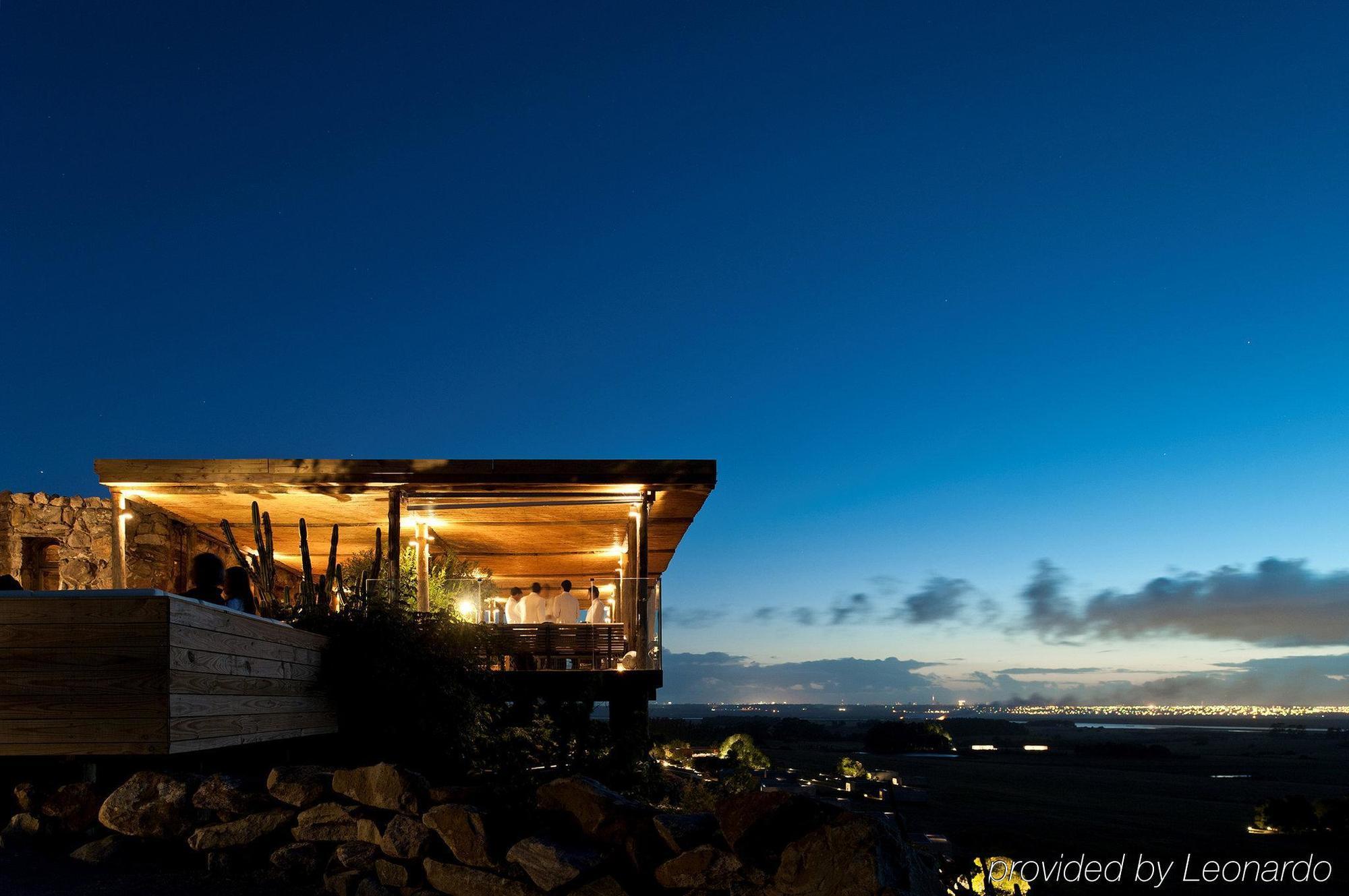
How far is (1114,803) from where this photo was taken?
27719 millimetres

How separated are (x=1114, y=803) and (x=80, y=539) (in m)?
27.1

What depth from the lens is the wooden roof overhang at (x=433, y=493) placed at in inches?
458

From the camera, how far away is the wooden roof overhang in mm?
11633

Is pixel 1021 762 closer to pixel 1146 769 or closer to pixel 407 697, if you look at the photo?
pixel 1146 769

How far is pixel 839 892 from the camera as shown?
4051mm

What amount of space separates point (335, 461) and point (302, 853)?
678 cm

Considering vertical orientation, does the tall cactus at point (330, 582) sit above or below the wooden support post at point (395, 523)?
below

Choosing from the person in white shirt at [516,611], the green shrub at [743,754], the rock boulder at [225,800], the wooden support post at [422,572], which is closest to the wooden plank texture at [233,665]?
the rock boulder at [225,800]

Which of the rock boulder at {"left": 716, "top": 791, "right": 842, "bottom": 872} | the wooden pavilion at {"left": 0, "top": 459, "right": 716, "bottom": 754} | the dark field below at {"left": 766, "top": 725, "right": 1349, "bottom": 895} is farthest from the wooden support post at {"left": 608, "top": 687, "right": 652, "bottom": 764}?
the dark field below at {"left": 766, "top": 725, "right": 1349, "bottom": 895}

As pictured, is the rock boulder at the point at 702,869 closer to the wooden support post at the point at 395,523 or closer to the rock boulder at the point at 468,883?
the rock boulder at the point at 468,883

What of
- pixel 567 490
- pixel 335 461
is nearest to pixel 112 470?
pixel 335 461

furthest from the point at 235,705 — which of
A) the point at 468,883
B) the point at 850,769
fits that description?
the point at 850,769

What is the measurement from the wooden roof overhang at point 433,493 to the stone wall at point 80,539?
46cm

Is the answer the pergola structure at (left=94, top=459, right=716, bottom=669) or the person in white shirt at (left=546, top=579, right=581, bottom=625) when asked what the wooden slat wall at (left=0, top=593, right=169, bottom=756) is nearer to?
the pergola structure at (left=94, top=459, right=716, bottom=669)
